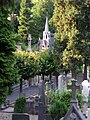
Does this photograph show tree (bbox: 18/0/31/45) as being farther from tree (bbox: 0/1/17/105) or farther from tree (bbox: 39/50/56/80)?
tree (bbox: 0/1/17/105)

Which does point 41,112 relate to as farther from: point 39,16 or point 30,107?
point 39,16

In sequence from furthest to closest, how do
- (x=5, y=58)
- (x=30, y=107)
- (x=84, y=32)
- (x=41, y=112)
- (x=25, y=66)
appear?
(x=84, y=32), (x=25, y=66), (x=30, y=107), (x=41, y=112), (x=5, y=58)

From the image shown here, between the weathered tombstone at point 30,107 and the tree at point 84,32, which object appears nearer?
the weathered tombstone at point 30,107

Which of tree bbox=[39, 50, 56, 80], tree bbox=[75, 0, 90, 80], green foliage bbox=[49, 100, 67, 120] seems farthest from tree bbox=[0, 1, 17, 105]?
tree bbox=[39, 50, 56, 80]

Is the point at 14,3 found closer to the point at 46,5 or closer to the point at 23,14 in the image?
the point at 23,14

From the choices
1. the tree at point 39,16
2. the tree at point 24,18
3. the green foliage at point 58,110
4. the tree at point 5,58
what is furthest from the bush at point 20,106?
the tree at point 39,16

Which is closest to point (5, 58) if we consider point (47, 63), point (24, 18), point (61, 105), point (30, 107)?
point (61, 105)

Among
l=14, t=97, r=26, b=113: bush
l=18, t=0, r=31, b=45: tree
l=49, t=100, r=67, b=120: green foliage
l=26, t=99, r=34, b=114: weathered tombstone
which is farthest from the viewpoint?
l=18, t=0, r=31, b=45: tree

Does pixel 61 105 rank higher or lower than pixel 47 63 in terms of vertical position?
lower

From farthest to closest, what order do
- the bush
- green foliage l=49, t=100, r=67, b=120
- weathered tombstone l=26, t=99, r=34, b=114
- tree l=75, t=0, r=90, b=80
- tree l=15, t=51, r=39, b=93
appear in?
tree l=75, t=0, r=90, b=80
tree l=15, t=51, r=39, b=93
weathered tombstone l=26, t=99, r=34, b=114
the bush
green foliage l=49, t=100, r=67, b=120

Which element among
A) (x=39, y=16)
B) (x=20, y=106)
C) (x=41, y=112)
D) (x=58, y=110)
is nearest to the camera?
(x=58, y=110)

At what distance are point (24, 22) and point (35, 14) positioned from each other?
5.88 m

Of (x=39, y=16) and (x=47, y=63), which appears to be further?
(x=39, y=16)

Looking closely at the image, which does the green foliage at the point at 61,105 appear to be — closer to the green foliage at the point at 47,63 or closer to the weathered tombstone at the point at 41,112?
the weathered tombstone at the point at 41,112
